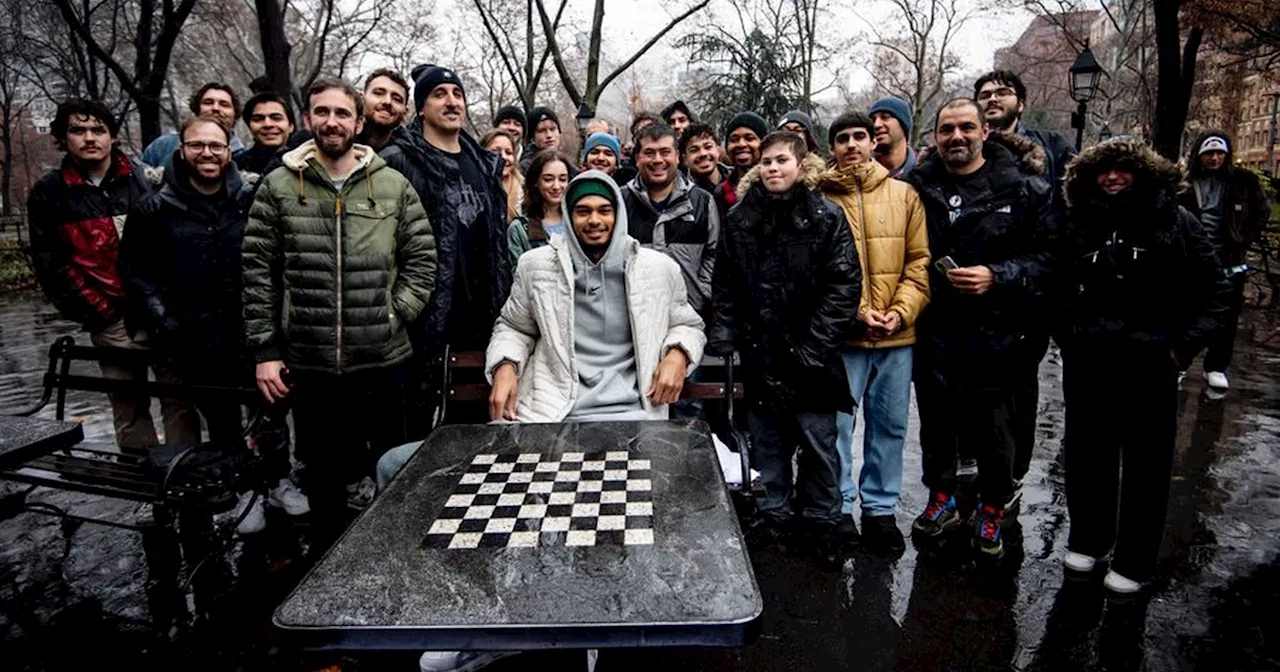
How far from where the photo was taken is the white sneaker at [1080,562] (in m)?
3.45

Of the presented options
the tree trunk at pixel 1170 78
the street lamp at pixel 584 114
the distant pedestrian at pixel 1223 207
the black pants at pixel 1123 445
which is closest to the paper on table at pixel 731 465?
the black pants at pixel 1123 445

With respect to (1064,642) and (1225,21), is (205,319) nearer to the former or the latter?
(1064,642)

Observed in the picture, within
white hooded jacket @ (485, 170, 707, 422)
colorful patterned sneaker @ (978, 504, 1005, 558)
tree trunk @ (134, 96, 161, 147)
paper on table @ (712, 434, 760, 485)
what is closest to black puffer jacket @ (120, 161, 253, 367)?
white hooded jacket @ (485, 170, 707, 422)

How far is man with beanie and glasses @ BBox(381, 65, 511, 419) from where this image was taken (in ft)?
13.0

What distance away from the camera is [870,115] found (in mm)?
4441

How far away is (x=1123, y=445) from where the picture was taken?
3285mm

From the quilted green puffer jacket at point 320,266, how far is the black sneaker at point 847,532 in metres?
2.45

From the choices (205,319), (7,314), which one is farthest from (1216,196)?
(7,314)

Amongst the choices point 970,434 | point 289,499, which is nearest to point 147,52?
point 289,499

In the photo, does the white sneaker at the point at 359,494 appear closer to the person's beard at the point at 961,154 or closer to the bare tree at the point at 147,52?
the person's beard at the point at 961,154

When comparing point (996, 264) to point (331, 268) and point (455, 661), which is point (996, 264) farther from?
point (331, 268)

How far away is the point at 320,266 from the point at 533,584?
2.30m

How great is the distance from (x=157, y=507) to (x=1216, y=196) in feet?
27.2

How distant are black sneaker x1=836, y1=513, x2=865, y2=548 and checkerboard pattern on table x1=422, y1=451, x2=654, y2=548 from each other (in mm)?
1792
